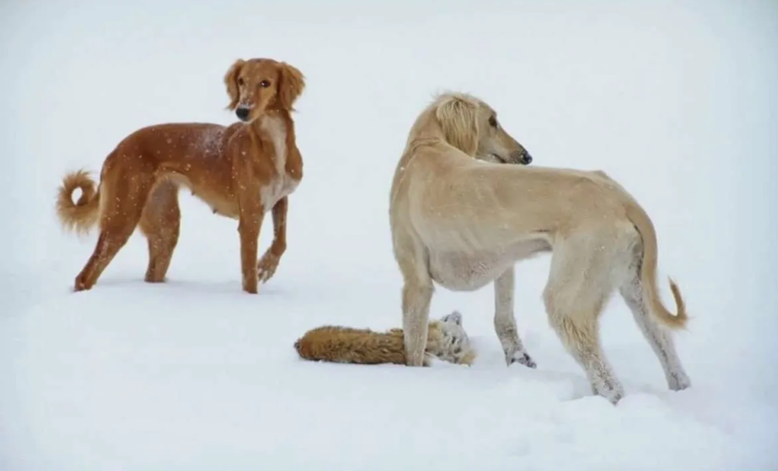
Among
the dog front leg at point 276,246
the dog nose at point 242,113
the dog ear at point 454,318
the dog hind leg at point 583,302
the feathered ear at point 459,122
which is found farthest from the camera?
the dog front leg at point 276,246

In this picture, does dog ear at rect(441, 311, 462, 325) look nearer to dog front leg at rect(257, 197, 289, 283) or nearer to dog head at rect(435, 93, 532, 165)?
dog head at rect(435, 93, 532, 165)

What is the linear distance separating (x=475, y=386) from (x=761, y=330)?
2175mm

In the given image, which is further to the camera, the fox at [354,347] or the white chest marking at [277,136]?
the white chest marking at [277,136]

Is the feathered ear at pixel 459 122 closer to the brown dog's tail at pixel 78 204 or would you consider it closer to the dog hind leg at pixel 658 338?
the dog hind leg at pixel 658 338

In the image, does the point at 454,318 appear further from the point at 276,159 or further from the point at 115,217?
the point at 115,217

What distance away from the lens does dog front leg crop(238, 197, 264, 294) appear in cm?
594

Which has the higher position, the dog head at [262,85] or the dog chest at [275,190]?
the dog head at [262,85]

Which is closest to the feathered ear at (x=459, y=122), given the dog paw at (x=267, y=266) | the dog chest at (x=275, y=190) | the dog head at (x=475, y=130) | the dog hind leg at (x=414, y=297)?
the dog head at (x=475, y=130)

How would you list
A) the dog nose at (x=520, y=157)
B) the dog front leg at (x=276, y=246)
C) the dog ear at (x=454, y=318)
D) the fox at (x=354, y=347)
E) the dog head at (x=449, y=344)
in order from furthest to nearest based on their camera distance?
1. the dog front leg at (x=276, y=246)
2. the dog ear at (x=454, y=318)
3. the dog nose at (x=520, y=157)
4. the dog head at (x=449, y=344)
5. the fox at (x=354, y=347)

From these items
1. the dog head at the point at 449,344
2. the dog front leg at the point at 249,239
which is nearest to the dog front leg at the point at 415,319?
the dog head at the point at 449,344

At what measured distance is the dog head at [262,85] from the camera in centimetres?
586

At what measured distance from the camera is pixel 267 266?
20.8 feet

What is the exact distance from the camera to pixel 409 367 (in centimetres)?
399

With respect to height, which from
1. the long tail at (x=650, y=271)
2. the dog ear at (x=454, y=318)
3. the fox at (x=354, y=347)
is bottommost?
the dog ear at (x=454, y=318)
